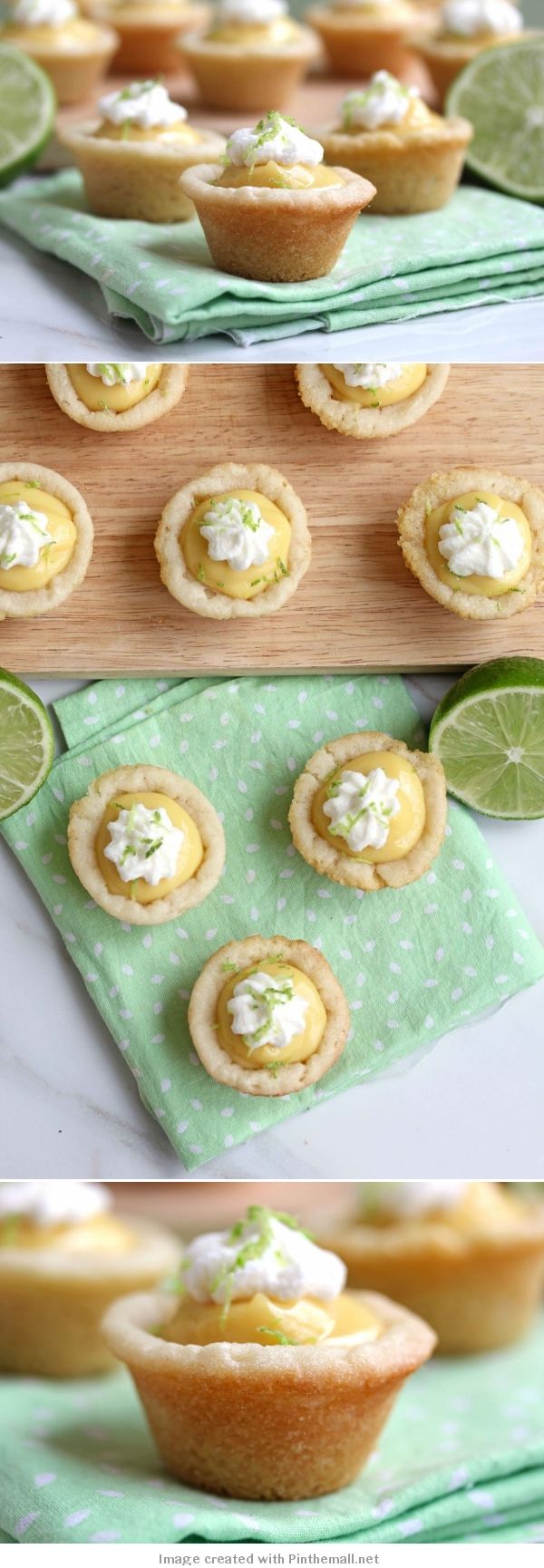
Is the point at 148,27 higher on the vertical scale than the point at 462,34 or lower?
lower

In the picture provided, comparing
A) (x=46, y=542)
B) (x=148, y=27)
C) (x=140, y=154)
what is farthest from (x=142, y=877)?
(x=148, y=27)

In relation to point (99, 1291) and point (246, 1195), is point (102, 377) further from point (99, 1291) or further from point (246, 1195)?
point (246, 1195)

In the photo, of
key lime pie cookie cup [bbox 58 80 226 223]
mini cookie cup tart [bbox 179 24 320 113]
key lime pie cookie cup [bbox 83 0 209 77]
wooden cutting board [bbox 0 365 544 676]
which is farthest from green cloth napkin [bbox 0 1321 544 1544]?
key lime pie cookie cup [bbox 83 0 209 77]

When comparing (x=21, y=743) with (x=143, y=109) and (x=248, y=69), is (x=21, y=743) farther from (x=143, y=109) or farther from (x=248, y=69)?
(x=248, y=69)

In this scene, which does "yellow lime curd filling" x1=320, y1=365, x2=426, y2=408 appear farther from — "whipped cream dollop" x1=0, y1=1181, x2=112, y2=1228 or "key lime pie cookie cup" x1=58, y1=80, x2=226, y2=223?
"whipped cream dollop" x1=0, y1=1181, x2=112, y2=1228

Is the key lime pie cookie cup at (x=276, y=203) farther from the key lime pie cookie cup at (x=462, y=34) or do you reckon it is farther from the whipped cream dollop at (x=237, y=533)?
the key lime pie cookie cup at (x=462, y=34)

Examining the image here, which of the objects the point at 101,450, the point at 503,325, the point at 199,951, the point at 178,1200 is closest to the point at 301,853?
the point at 199,951

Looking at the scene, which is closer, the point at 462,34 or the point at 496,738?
the point at 496,738

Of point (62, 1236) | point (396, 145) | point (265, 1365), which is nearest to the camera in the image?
point (265, 1365)
